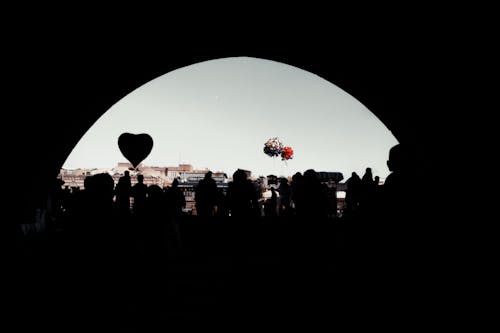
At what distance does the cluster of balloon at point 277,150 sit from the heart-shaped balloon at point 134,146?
39.5 m

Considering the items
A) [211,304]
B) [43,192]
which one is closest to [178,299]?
[211,304]

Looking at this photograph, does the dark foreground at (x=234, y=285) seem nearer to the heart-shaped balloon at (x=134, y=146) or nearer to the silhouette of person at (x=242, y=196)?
the silhouette of person at (x=242, y=196)

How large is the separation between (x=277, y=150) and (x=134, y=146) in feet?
131

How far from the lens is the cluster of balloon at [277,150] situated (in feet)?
Result: 154

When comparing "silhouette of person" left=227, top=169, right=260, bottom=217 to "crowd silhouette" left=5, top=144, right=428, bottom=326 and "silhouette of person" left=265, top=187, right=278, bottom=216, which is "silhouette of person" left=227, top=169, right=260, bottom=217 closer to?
"crowd silhouette" left=5, top=144, right=428, bottom=326

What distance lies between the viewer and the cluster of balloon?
47.0 metres

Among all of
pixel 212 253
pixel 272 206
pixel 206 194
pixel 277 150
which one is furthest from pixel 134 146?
pixel 277 150

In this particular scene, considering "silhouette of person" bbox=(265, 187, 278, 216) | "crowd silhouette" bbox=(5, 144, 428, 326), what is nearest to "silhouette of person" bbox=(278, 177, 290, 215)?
"silhouette of person" bbox=(265, 187, 278, 216)

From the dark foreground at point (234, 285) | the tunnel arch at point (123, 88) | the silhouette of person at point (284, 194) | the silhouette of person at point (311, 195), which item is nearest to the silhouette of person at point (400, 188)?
the dark foreground at point (234, 285)

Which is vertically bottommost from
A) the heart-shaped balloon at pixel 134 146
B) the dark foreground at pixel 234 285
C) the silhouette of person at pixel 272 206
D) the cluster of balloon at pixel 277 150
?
the dark foreground at pixel 234 285

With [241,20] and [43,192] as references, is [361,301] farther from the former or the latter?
[43,192]

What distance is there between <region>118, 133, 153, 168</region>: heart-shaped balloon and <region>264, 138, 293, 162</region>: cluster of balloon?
1554 inches

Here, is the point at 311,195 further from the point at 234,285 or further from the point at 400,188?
the point at 400,188

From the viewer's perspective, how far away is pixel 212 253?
6.27m
